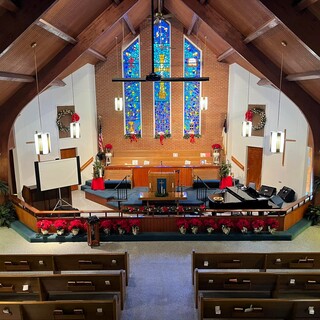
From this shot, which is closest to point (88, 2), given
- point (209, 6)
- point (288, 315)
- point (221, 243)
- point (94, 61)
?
point (209, 6)

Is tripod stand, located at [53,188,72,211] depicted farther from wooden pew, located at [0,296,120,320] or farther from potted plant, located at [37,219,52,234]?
wooden pew, located at [0,296,120,320]

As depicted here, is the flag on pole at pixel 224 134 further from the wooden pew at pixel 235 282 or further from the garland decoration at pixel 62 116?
the wooden pew at pixel 235 282

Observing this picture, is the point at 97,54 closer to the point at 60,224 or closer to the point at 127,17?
the point at 127,17

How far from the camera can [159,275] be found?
624 centimetres

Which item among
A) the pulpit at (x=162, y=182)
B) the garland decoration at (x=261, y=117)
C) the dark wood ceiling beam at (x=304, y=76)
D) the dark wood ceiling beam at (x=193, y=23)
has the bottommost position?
the pulpit at (x=162, y=182)

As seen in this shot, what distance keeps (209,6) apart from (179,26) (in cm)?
481

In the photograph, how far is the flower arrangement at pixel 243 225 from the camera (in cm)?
788

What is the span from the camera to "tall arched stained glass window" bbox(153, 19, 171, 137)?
1243 cm

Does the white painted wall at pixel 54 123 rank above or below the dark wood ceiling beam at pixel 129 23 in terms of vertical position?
below

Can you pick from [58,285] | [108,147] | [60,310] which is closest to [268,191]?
[108,147]

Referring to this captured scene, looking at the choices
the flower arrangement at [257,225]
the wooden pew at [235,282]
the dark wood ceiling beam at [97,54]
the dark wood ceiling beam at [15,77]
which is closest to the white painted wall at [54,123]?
the dark wood ceiling beam at [97,54]

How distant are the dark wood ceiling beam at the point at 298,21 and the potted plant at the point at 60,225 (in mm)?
6428

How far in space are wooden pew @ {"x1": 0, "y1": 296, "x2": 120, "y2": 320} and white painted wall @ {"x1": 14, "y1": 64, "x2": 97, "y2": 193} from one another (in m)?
7.14

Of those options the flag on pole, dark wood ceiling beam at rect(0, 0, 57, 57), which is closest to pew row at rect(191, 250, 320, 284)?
dark wood ceiling beam at rect(0, 0, 57, 57)
